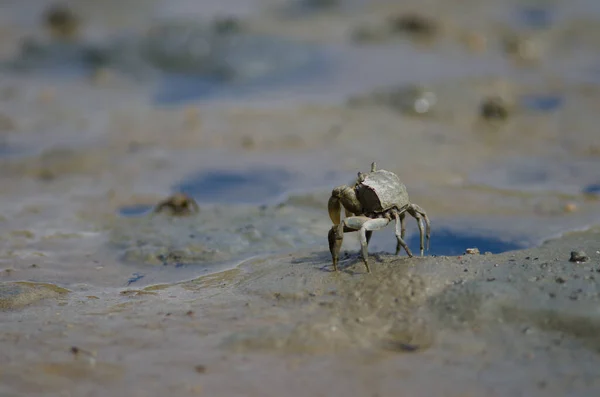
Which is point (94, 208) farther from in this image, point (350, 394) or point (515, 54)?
point (515, 54)

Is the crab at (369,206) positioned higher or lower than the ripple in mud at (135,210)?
higher

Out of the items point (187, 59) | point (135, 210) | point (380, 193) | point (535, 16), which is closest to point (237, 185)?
point (135, 210)

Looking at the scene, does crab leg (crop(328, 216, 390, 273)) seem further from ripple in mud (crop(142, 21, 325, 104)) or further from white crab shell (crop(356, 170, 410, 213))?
ripple in mud (crop(142, 21, 325, 104))

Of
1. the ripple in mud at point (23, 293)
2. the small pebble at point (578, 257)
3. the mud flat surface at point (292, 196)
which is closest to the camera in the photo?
the mud flat surface at point (292, 196)

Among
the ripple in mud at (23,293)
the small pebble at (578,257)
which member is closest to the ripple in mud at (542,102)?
the small pebble at (578,257)

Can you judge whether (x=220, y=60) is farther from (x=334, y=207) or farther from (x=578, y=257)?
(x=578, y=257)

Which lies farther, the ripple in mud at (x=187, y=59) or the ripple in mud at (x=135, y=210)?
the ripple in mud at (x=187, y=59)

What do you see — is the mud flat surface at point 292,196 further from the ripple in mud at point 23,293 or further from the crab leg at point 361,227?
the crab leg at point 361,227

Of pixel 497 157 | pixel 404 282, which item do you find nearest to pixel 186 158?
pixel 497 157
